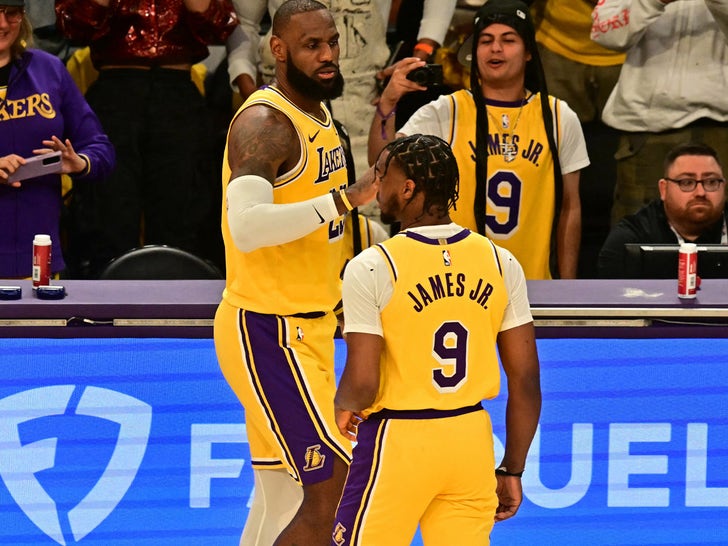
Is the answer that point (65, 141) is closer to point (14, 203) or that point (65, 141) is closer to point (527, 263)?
point (14, 203)

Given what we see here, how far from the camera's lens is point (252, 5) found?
6.30 metres

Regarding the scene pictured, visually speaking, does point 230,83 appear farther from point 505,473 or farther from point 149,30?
point 505,473

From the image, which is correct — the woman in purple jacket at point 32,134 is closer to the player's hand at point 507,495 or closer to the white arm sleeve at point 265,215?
the white arm sleeve at point 265,215

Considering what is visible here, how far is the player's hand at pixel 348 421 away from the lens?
340 centimetres

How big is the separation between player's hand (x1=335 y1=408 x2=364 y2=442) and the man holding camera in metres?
1.83

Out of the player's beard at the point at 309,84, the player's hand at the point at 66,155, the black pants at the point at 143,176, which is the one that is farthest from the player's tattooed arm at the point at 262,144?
the black pants at the point at 143,176

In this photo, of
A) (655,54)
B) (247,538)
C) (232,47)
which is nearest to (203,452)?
(247,538)

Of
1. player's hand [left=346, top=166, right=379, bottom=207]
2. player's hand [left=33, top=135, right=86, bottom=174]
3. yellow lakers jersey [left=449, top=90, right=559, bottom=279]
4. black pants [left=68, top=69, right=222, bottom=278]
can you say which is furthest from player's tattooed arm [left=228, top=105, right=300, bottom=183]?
black pants [left=68, top=69, right=222, bottom=278]

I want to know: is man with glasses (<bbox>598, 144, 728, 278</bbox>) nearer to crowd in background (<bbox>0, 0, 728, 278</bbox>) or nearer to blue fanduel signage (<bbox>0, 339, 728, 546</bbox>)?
crowd in background (<bbox>0, 0, 728, 278</bbox>)

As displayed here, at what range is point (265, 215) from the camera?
363 cm

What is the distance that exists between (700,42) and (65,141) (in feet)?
9.24

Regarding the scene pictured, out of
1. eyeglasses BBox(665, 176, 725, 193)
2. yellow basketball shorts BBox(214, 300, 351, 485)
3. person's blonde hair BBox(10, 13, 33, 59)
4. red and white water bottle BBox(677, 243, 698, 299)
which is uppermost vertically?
person's blonde hair BBox(10, 13, 33, 59)

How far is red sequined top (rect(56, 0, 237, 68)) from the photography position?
19.6 ft

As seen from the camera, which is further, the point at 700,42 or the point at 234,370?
the point at 700,42
